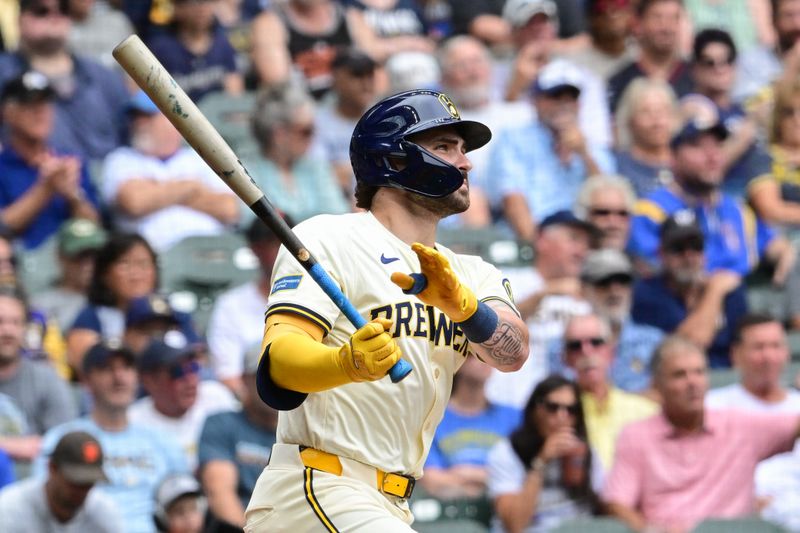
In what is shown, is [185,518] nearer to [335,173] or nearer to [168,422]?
[168,422]

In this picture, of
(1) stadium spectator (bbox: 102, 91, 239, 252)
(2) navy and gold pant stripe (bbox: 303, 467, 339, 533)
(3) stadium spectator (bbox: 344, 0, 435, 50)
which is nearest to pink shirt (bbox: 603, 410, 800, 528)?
(1) stadium spectator (bbox: 102, 91, 239, 252)

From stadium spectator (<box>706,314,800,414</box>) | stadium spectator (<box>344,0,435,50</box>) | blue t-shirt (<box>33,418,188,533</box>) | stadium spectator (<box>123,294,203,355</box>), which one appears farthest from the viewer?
stadium spectator (<box>344,0,435,50</box>)

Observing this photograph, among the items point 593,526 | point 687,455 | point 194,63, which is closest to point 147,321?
point 593,526

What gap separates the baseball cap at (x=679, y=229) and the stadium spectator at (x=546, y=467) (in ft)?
5.76

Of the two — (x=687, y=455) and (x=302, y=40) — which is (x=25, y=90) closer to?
(x=302, y=40)

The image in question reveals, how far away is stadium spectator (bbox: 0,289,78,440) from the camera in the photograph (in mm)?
7582

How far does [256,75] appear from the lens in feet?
34.3

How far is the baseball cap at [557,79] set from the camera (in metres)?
10.1

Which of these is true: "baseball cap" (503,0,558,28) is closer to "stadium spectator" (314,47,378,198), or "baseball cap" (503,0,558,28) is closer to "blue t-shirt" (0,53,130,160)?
"stadium spectator" (314,47,378,198)

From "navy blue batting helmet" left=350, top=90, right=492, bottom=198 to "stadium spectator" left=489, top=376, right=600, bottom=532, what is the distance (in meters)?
3.18

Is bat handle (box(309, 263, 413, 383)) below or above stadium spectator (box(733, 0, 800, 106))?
below

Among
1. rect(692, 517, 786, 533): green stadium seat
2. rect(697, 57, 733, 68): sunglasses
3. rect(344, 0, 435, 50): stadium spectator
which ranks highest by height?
rect(344, 0, 435, 50): stadium spectator

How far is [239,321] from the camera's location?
8.38m

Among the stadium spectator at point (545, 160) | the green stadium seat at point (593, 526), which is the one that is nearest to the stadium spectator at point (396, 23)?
the stadium spectator at point (545, 160)
